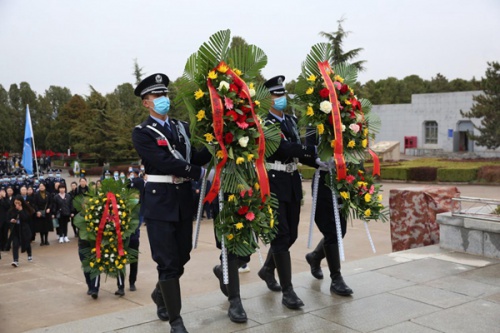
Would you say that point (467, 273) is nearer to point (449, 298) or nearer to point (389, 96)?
point (449, 298)

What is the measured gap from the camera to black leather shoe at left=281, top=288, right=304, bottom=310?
4.92m

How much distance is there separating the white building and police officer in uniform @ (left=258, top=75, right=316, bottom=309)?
39236mm

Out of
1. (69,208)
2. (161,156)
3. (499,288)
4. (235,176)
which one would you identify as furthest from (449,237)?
(69,208)

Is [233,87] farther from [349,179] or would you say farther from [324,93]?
[349,179]

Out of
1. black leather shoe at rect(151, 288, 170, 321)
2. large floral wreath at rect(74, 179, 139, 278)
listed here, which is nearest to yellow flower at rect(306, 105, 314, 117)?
black leather shoe at rect(151, 288, 170, 321)

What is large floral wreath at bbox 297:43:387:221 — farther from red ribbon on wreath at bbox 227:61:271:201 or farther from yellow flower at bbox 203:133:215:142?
yellow flower at bbox 203:133:215:142

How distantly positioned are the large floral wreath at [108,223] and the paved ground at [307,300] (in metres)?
0.77

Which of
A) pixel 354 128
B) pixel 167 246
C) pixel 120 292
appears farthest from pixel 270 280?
pixel 120 292

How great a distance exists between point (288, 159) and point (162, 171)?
138 centimetres

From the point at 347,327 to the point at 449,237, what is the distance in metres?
3.59

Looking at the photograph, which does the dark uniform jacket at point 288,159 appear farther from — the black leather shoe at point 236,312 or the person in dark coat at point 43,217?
the person in dark coat at point 43,217

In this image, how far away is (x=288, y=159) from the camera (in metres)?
5.39

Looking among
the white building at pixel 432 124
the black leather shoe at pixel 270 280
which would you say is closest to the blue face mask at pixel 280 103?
the black leather shoe at pixel 270 280

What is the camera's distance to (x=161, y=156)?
443 cm
